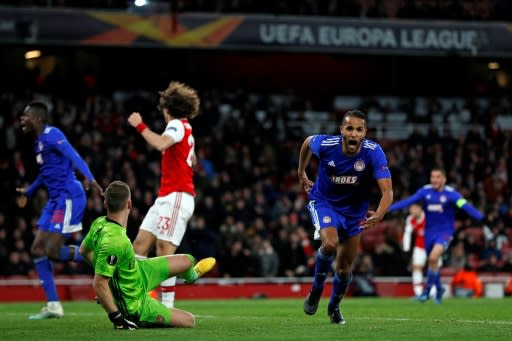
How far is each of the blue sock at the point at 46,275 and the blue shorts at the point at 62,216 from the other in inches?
15.0

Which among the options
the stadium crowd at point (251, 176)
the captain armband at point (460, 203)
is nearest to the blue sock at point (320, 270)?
the captain armband at point (460, 203)

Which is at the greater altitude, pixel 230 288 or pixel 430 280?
pixel 430 280

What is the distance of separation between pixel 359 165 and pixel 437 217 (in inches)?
328

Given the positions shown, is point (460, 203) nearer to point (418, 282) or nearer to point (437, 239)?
point (437, 239)

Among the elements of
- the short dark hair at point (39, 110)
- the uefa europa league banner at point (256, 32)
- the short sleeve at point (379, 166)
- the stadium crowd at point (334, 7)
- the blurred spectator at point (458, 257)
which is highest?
the stadium crowd at point (334, 7)

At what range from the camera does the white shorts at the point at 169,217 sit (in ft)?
38.0

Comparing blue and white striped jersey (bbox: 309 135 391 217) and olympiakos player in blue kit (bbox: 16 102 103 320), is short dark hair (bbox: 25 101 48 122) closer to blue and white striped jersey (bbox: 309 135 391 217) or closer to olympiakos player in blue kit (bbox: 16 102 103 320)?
olympiakos player in blue kit (bbox: 16 102 103 320)

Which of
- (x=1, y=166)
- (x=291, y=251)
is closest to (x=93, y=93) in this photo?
(x=1, y=166)

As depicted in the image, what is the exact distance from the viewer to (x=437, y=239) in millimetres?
18922

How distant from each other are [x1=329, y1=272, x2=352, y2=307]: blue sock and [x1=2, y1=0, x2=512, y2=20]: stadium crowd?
54.6 feet

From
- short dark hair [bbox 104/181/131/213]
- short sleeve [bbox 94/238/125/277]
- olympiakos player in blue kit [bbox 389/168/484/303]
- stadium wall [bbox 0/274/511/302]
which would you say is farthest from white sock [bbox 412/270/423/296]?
short sleeve [bbox 94/238/125/277]

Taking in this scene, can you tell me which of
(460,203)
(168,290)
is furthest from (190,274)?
(460,203)

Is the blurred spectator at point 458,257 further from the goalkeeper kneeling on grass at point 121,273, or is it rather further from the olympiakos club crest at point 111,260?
the olympiakos club crest at point 111,260

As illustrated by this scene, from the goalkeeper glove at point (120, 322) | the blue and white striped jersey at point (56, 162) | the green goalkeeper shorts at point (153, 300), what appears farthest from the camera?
the blue and white striped jersey at point (56, 162)
